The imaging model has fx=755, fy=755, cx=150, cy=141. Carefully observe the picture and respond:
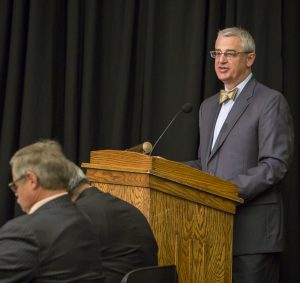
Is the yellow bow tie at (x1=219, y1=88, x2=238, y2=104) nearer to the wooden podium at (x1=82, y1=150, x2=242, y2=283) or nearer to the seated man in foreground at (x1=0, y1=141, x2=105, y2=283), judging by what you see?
the wooden podium at (x1=82, y1=150, x2=242, y2=283)

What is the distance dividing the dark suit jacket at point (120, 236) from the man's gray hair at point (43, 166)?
1.02 ft

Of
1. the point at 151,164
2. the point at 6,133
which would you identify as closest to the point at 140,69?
the point at 6,133

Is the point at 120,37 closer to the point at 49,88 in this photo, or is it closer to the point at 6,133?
the point at 49,88

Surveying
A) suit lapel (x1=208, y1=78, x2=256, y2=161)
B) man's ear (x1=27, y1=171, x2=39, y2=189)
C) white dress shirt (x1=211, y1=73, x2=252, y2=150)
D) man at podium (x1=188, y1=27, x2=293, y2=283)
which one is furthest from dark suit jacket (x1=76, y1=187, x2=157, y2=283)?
white dress shirt (x1=211, y1=73, x2=252, y2=150)

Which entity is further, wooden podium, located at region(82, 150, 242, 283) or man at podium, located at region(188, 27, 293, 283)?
man at podium, located at region(188, 27, 293, 283)

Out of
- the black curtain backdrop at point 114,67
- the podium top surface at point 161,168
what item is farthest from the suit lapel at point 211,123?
the black curtain backdrop at point 114,67

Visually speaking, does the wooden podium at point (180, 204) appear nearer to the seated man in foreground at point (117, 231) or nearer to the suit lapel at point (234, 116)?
the seated man in foreground at point (117, 231)

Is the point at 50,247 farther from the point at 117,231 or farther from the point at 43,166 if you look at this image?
the point at 117,231

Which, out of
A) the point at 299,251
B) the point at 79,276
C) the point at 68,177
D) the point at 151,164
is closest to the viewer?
the point at 79,276

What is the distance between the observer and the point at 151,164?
362cm

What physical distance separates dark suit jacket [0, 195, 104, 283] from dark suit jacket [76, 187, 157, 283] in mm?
346

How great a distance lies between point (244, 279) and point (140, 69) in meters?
2.12

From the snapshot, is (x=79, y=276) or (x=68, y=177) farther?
(x=68, y=177)

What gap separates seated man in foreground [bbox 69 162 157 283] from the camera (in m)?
3.38
